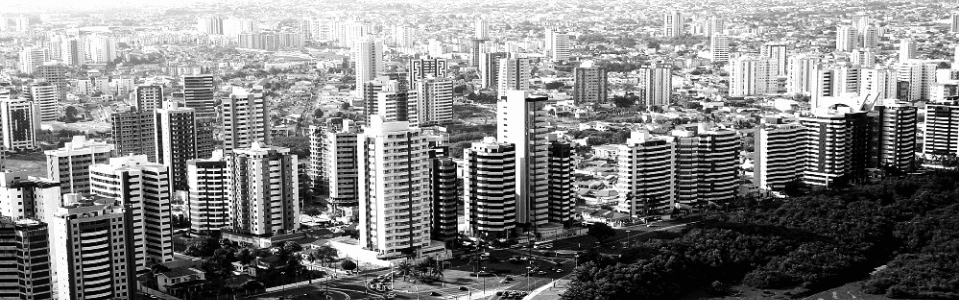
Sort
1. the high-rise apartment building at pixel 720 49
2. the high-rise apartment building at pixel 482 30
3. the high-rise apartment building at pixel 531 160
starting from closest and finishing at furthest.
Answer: the high-rise apartment building at pixel 531 160
the high-rise apartment building at pixel 720 49
the high-rise apartment building at pixel 482 30

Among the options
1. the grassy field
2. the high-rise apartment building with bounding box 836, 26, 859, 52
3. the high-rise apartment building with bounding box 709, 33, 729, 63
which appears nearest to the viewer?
the grassy field

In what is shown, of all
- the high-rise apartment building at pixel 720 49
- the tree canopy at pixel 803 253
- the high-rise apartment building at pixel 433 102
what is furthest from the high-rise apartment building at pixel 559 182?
the high-rise apartment building at pixel 720 49

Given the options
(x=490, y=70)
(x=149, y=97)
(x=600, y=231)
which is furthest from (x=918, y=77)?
(x=600, y=231)

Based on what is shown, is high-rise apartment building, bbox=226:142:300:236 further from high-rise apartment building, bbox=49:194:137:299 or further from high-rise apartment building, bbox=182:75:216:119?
high-rise apartment building, bbox=182:75:216:119

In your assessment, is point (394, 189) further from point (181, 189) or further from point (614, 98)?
point (614, 98)

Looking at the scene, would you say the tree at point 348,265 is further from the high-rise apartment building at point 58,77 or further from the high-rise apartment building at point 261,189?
the high-rise apartment building at point 58,77

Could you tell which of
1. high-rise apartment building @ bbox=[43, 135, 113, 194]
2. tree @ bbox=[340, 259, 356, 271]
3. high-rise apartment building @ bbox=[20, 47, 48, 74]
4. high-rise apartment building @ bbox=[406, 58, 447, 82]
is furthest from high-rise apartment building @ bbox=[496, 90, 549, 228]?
high-rise apartment building @ bbox=[20, 47, 48, 74]

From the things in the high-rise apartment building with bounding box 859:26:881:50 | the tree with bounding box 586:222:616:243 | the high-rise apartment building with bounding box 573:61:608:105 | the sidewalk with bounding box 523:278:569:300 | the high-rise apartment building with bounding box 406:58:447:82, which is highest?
the high-rise apartment building with bounding box 859:26:881:50
